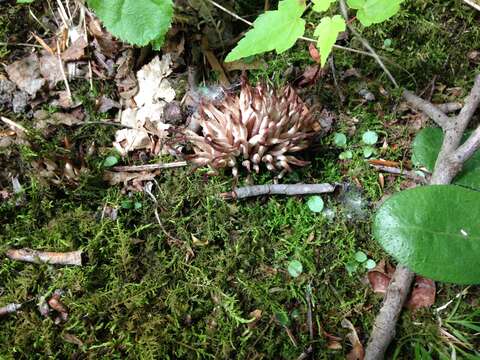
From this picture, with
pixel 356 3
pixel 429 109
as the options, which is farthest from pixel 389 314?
pixel 356 3

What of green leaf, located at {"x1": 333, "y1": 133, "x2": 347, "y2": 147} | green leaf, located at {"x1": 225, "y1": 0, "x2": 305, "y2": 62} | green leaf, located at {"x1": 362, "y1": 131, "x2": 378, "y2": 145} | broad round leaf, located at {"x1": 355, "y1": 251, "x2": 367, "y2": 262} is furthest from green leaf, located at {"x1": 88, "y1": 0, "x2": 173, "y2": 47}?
broad round leaf, located at {"x1": 355, "y1": 251, "x2": 367, "y2": 262}

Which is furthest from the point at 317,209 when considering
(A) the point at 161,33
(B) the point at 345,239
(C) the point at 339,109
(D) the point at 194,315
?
(A) the point at 161,33

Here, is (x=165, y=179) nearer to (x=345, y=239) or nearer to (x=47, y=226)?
(x=47, y=226)

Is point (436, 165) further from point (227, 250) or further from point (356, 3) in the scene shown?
point (227, 250)

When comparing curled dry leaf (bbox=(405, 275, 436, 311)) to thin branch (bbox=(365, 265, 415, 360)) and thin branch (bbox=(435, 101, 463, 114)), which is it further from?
thin branch (bbox=(435, 101, 463, 114))

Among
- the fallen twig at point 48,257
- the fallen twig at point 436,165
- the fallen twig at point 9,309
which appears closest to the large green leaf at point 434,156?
the fallen twig at point 436,165

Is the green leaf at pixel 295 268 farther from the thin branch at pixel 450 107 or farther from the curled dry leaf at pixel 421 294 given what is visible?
the thin branch at pixel 450 107
